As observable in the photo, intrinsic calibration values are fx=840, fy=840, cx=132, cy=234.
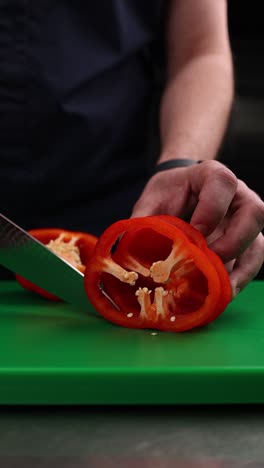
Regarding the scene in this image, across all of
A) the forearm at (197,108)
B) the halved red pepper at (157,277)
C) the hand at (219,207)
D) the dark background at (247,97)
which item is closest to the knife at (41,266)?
the halved red pepper at (157,277)

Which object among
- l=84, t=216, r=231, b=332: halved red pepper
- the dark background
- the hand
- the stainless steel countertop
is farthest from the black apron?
the dark background

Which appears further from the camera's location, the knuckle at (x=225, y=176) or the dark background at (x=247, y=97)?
→ the dark background at (x=247, y=97)

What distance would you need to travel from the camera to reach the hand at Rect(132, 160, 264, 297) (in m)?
1.10

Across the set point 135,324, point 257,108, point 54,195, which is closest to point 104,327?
point 135,324

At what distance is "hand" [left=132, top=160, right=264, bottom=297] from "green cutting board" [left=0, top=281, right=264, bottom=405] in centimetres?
10

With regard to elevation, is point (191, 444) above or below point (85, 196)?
above

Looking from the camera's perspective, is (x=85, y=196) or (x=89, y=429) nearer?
(x=89, y=429)

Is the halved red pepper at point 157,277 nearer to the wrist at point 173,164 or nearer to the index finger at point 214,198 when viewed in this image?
the index finger at point 214,198

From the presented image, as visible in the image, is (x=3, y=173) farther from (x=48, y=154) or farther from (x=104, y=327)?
(x=104, y=327)

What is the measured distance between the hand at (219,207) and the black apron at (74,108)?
0.34 m

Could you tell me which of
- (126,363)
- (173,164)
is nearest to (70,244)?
(173,164)

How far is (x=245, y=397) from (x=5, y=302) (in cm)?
51

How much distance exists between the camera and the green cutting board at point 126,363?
877 mm

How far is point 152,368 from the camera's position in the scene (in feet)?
2.94
